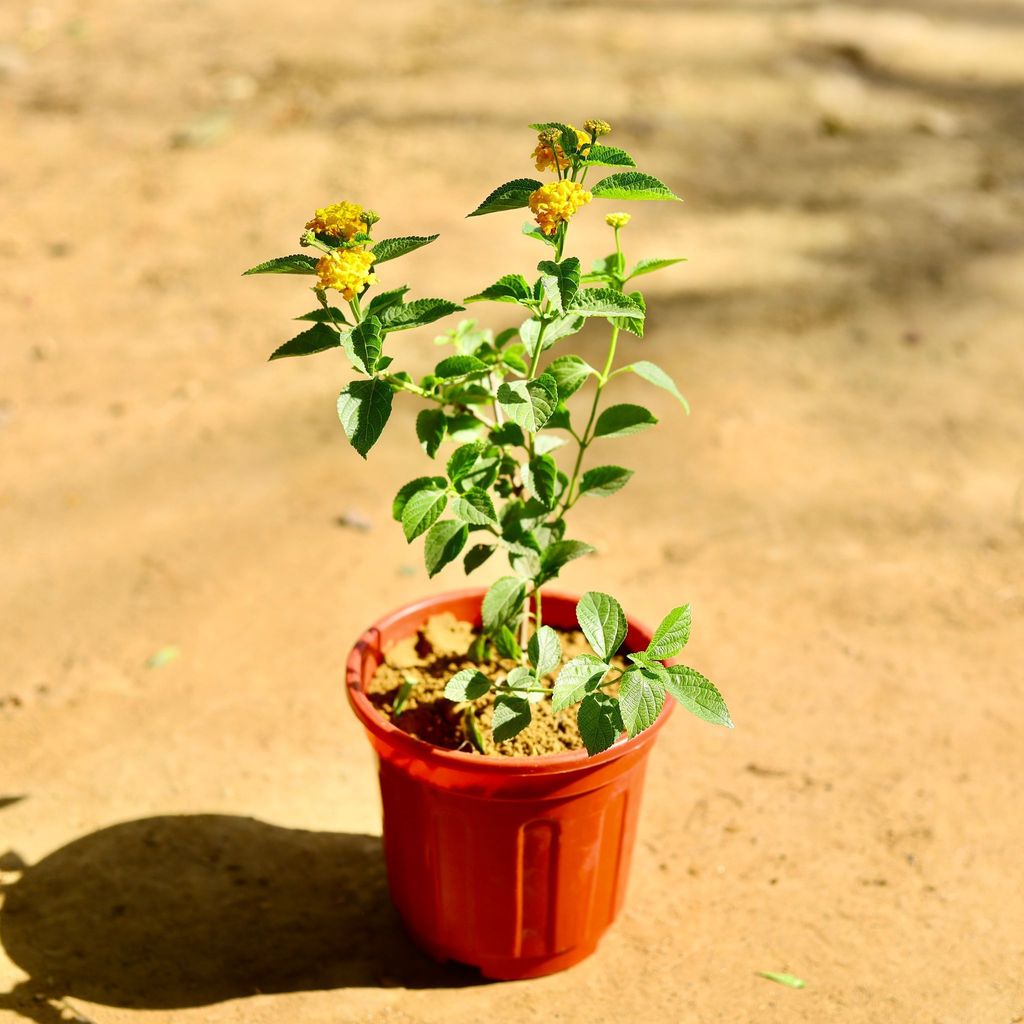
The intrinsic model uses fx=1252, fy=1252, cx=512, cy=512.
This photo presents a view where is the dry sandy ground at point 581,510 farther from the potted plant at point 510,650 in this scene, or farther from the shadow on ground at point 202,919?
the potted plant at point 510,650

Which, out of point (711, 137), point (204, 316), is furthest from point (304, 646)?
point (711, 137)

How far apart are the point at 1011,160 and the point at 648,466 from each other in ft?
9.82

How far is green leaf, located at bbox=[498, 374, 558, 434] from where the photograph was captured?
6.04ft

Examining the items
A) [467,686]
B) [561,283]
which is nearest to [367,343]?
[561,283]

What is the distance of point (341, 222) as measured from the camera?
5.81 ft

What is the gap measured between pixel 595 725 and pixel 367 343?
661mm

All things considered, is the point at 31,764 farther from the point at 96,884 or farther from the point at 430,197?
the point at 430,197

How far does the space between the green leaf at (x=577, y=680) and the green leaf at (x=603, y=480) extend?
32cm

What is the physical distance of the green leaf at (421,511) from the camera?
1.92m

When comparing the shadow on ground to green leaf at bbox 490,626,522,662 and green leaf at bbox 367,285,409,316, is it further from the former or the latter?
green leaf at bbox 367,285,409,316

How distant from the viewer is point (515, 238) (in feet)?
16.7

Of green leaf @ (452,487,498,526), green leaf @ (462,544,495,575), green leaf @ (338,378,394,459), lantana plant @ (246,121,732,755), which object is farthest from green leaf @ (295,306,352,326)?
green leaf @ (462,544,495,575)

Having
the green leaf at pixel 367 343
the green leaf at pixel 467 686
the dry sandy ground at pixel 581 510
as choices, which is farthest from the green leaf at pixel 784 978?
the green leaf at pixel 367 343

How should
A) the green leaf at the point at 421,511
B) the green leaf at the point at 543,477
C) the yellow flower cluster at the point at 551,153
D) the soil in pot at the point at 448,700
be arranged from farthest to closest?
the soil in pot at the point at 448,700, the green leaf at the point at 543,477, the green leaf at the point at 421,511, the yellow flower cluster at the point at 551,153
